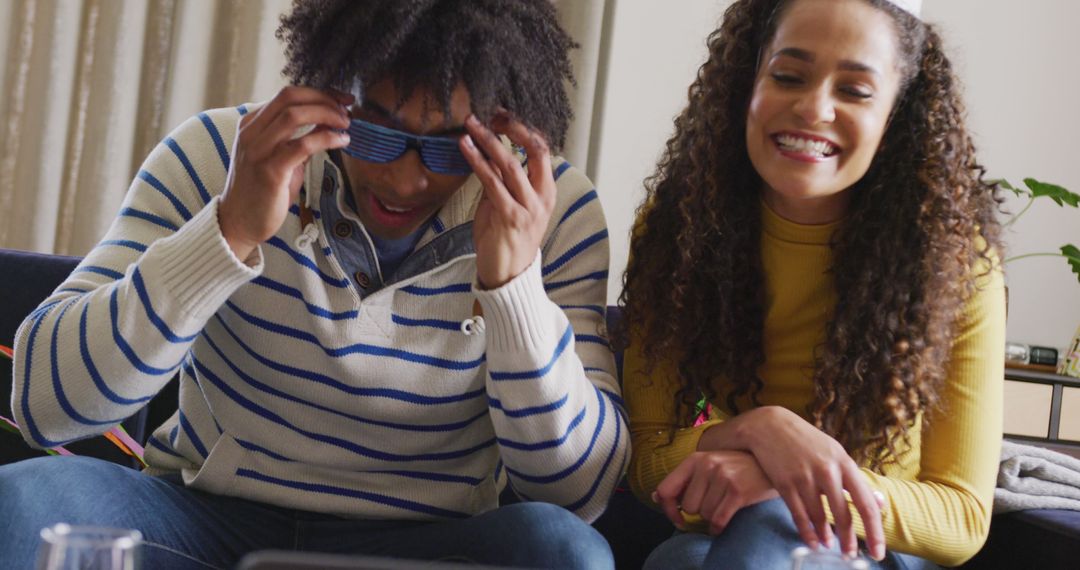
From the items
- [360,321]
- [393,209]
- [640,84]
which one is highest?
[640,84]

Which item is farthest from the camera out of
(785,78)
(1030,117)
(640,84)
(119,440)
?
(1030,117)

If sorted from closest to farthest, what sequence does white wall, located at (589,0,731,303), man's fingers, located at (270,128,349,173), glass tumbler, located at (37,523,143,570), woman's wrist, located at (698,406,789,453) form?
glass tumbler, located at (37,523,143,570) < man's fingers, located at (270,128,349,173) < woman's wrist, located at (698,406,789,453) < white wall, located at (589,0,731,303)

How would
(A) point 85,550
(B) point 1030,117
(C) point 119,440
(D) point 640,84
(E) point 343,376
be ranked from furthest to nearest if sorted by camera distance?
(B) point 1030,117, (D) point 640,84, (C) point 119,440, (E) point 343,376, (A) point 85,550

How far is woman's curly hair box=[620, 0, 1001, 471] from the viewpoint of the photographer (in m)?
1.55

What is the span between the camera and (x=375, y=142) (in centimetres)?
133

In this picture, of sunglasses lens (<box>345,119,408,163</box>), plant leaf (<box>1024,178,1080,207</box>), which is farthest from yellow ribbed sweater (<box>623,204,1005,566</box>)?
plant leaf (<box>1024,178,1080,207</box>)

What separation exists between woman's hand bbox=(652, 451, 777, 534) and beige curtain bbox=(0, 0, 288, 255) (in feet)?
5.98

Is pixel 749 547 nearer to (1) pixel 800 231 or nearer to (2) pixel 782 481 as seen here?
(2) pixel 782 481

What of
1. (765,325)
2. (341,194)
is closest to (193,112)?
(341,194)

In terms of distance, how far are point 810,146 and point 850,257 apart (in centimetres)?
18

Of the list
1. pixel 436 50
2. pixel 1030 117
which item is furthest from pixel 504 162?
pixel 1030 117

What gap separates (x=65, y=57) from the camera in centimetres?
275

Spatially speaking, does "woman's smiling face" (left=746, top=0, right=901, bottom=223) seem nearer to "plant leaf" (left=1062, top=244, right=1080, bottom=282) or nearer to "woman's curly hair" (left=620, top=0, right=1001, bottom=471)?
"woman's curly hair" (left=620, top=0, right=1001, bottom=471)

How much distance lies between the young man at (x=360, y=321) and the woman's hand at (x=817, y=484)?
23cm
